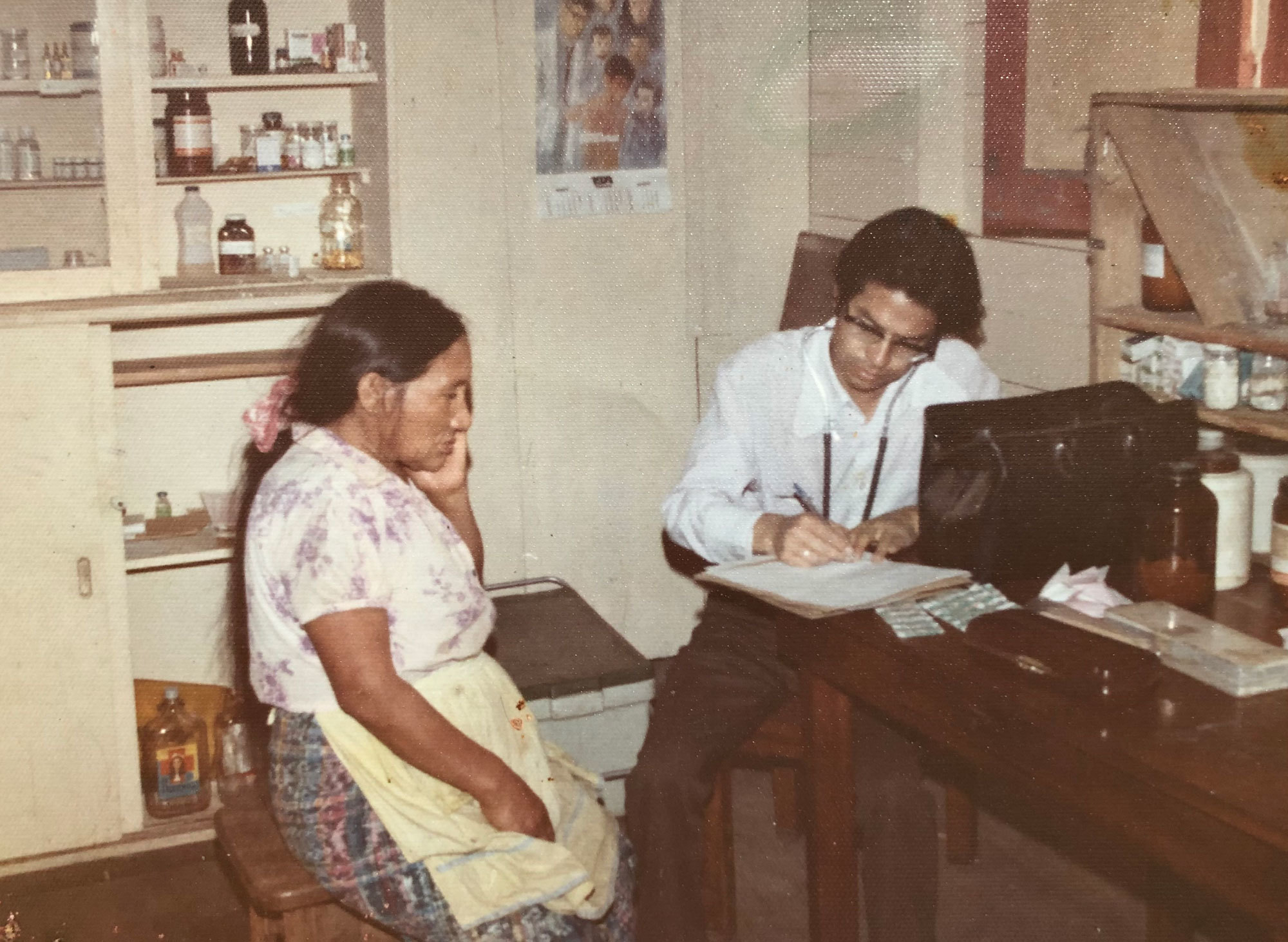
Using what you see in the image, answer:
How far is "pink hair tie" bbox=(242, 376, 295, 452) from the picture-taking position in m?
2.03

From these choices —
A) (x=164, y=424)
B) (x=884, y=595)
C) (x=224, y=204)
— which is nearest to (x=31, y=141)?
(x=224, y=204)

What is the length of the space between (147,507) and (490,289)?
3.42ft

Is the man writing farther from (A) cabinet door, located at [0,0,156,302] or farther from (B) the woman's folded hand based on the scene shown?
(A) cabinet door, located at [0,0,156,302]

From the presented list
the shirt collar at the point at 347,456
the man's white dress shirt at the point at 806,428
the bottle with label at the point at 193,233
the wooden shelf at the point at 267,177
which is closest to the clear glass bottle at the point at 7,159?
the wooden shelf at the point at 267,177

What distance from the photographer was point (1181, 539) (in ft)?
6.45

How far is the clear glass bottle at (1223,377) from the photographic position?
7.22 ft

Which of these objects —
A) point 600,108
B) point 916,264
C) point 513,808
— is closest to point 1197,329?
point 916,264

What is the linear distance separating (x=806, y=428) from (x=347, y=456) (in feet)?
3.29

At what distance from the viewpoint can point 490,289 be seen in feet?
11.7

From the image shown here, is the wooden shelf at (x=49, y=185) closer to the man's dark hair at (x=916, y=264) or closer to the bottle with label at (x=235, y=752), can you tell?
the bottle with label at (x=235, y=752)

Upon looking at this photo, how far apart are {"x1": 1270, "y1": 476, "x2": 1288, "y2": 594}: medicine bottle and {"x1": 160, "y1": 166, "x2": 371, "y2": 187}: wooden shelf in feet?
7.64

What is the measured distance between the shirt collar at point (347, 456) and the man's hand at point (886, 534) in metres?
0.76

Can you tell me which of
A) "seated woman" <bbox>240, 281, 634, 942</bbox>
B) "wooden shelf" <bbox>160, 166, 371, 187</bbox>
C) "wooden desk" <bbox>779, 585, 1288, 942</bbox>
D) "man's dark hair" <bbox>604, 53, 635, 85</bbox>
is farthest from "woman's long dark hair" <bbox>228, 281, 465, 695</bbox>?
"man's dark hair" <bbox>604, 53, 635, 85</bbox>

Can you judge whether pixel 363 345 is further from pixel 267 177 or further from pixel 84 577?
pixel 267 177
